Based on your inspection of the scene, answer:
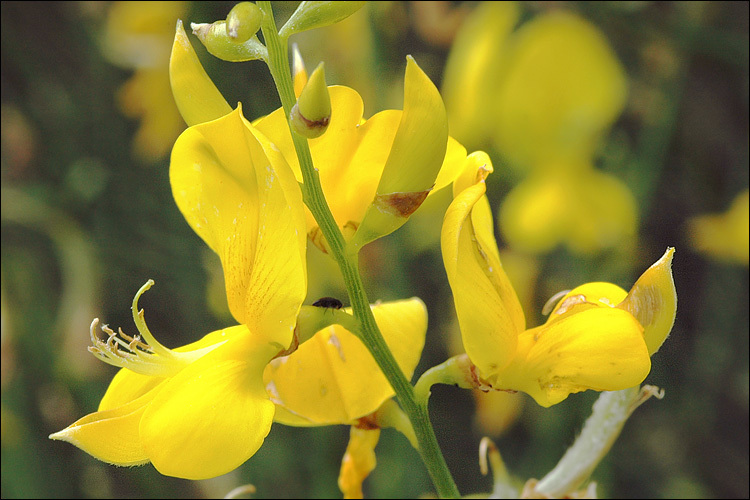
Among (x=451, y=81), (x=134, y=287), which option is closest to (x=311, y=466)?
(x=134, y=287)

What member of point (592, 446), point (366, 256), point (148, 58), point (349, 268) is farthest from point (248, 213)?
point (148, 58)

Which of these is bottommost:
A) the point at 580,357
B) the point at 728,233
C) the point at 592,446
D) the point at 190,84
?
the point at 728,233

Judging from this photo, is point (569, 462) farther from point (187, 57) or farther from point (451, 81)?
point (451, 81)

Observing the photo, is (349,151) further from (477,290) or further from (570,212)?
(570,212)

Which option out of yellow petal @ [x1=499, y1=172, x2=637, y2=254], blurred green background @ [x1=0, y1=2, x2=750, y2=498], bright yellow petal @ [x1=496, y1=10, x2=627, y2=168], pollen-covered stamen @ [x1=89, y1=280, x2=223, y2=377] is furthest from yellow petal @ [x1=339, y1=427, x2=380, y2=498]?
bright yellow petal @ [x1=496, y1=10, x2=627, y2=168]

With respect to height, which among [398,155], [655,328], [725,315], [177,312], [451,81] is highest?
[398,155]

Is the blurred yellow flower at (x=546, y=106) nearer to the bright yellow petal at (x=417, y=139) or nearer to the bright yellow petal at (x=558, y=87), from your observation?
the bright yellow petal at (x=558, y=87)

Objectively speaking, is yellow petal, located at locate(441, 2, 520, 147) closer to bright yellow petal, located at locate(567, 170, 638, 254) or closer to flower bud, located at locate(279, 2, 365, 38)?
bright yellow petal, located at locate(567, 170, 638, 254)
